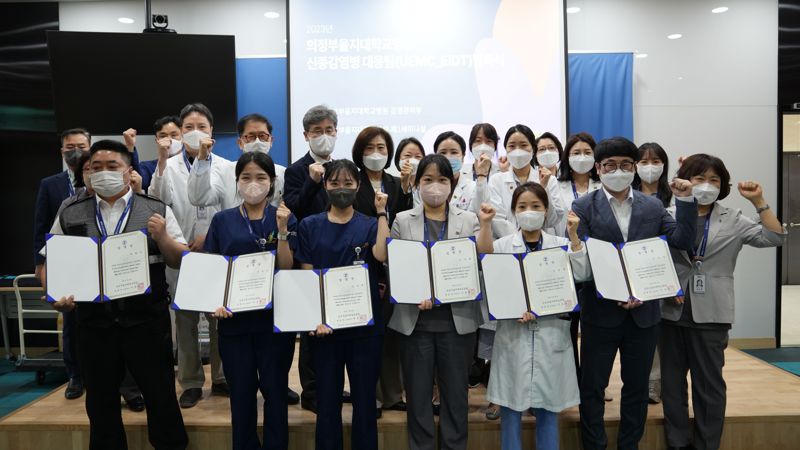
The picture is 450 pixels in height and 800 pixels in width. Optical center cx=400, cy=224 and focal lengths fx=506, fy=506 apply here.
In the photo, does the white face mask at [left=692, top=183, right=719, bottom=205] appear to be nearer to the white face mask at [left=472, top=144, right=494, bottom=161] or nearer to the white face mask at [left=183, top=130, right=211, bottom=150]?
the white face mask at [left=472, top=144, right=494, bottom=161]

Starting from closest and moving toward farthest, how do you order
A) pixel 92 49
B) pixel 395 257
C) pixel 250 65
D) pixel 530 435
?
pixel 395 257 → pixel 530 435 → pixel 92 49 → pixel 250 65

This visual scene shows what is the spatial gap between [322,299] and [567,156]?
2.04 meters

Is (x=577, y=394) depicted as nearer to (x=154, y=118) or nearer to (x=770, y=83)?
(x=154, y=118)

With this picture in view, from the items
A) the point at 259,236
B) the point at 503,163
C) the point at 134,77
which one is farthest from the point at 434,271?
the point at 134,77

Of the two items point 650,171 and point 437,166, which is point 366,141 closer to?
point 437,166

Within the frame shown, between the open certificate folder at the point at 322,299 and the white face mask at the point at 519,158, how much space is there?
4.51 feet

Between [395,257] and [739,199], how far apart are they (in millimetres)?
5198

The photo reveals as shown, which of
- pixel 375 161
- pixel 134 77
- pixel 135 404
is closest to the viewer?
pixel 375 161

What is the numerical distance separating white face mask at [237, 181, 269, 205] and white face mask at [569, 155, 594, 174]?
2.07 metres

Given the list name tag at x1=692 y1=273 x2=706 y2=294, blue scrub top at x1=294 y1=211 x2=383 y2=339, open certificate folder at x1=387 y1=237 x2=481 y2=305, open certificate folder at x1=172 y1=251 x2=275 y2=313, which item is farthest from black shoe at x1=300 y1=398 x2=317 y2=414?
name tag at x1=692 y1=273 x2=706 y2=294

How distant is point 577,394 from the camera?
2.71m

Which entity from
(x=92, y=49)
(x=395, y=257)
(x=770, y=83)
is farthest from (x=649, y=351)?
(x=92, y=49)

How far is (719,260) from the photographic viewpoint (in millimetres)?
2945

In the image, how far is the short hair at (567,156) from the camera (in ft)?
11.5
